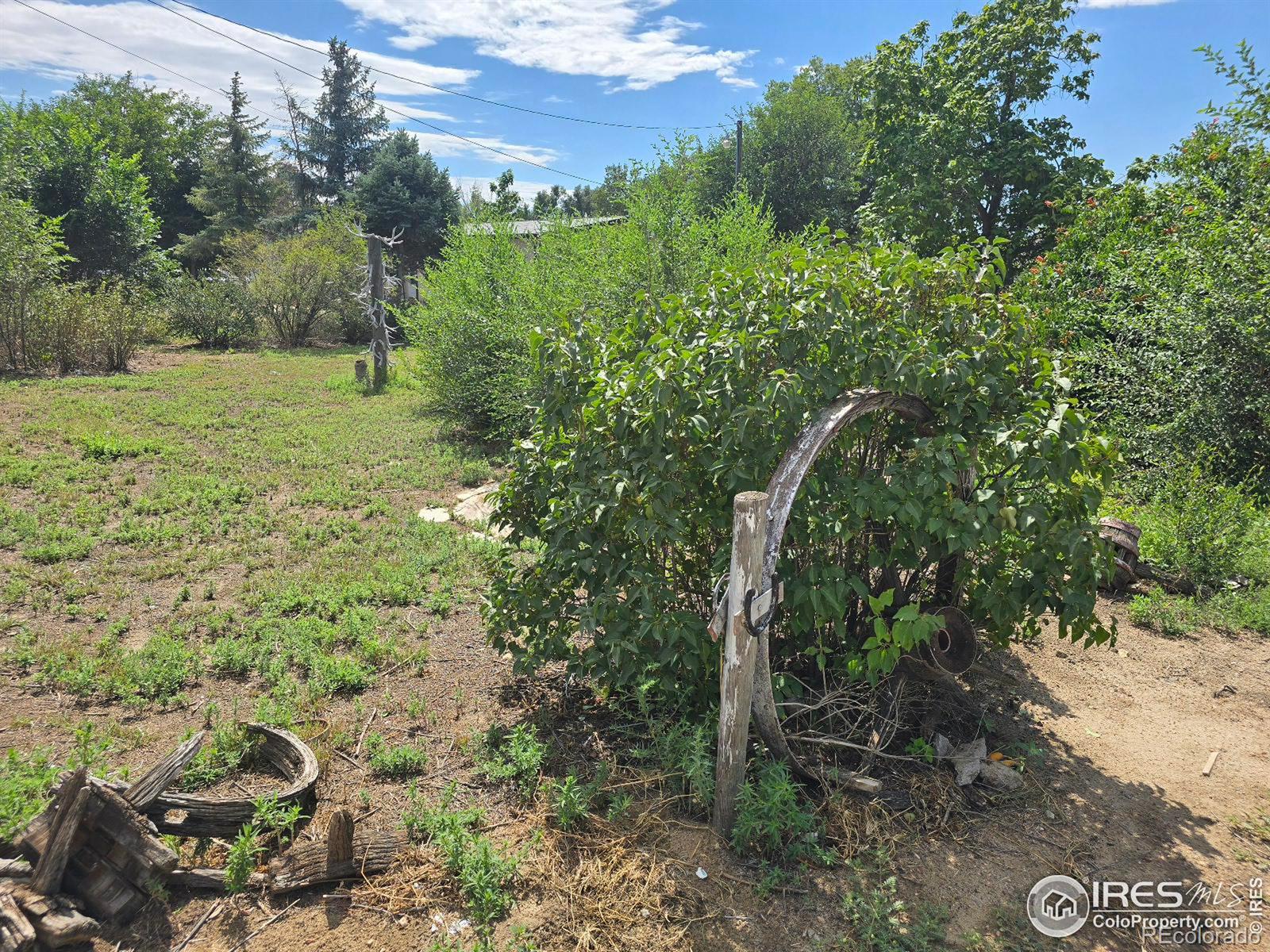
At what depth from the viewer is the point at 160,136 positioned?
2959 centimetres

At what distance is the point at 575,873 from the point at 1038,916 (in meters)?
1.59

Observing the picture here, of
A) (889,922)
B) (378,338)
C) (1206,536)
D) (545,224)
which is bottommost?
(889,922)

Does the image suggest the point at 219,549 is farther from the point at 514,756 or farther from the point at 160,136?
the point at 160,136

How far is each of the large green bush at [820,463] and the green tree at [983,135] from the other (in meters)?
11.4

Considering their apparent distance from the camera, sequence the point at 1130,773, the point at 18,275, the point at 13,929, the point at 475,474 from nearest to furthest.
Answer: the point at 13,929 → the point at 1130,773 → the point at 475,474 → the point at 18,275

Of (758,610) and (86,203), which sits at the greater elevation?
(86,203)

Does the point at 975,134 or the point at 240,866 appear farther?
the point at 975,134

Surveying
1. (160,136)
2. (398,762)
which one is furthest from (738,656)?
(160,136)

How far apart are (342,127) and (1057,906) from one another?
4252 centimetres

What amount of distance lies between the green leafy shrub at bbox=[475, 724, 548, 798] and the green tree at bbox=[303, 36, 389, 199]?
39057mm

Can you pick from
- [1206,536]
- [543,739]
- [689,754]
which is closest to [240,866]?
[543,739]

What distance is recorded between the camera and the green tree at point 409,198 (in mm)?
29172

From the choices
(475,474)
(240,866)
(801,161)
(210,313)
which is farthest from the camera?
(801,161)

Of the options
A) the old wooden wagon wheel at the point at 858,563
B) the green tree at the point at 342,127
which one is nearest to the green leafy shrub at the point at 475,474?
the old wooden wagon wheel at the point at 858,563
